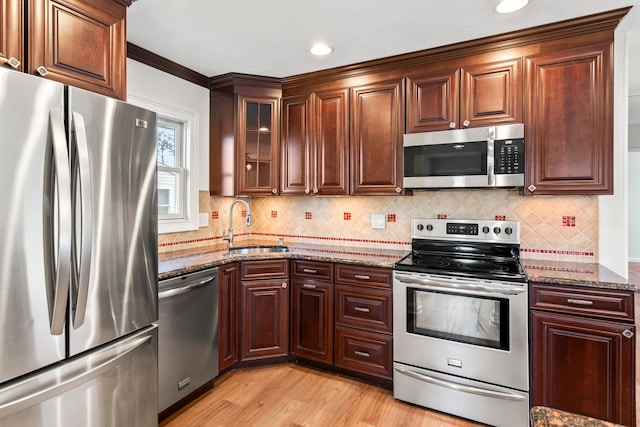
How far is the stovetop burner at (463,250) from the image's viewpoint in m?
2.23

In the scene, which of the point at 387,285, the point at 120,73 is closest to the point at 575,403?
the point at 387,285

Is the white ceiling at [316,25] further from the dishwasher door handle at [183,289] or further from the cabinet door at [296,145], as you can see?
the dishwasher door handle at [183,289]

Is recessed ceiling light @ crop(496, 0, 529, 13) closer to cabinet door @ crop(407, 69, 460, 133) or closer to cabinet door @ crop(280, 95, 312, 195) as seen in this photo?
cabinet door @ crop(407, 69, 460, 133)

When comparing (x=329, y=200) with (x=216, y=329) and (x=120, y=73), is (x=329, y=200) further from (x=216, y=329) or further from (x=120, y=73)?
(x=120, y=73)

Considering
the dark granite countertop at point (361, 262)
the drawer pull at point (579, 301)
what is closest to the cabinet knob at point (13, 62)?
the dark granite countertop at point (361, 262)

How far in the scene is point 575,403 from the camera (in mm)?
1949

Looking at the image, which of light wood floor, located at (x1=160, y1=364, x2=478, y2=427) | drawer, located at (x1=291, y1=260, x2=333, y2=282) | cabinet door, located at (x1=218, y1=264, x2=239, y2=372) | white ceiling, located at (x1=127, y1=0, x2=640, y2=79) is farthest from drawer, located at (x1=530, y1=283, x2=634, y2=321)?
cabinet door, located at (x1=218, y1=264, x2=239, y2=372)

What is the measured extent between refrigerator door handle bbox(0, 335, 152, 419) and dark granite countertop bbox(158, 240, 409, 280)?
0.47 metres

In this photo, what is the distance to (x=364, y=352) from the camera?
2.57 m

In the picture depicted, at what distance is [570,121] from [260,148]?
2348 millimetres

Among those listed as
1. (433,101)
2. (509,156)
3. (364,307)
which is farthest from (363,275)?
(433,101)

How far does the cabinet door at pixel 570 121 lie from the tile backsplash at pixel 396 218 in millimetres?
318

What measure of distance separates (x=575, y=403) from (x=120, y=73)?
302 centimetres

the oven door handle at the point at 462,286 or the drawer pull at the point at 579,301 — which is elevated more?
the oven door handle at the point at 462,286
